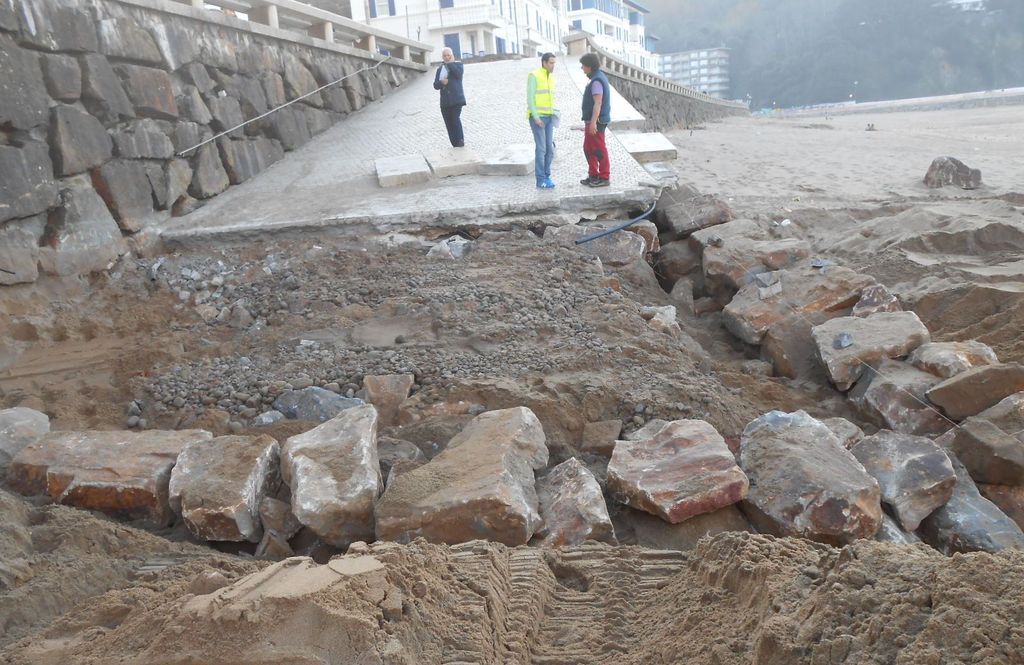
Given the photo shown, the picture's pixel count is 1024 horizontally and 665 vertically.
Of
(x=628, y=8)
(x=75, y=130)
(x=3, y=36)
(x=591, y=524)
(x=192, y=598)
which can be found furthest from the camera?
(x=628, y=8)

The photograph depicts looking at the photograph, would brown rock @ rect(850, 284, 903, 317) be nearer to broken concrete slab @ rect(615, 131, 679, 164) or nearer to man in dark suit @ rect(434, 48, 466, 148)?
broken concrete slab @ rect(615, 131, 679, 164)

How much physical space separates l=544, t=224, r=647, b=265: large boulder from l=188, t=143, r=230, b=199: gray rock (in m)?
3.57

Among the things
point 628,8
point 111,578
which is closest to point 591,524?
point 111,578

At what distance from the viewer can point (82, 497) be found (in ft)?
11.0

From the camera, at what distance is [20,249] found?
535 cm

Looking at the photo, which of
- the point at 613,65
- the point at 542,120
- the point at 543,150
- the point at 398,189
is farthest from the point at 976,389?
the point at 613,65

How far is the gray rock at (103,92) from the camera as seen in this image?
6.00 metres

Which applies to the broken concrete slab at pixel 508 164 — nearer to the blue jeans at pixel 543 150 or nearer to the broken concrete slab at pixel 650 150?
the blue jeans at pixel 543 150

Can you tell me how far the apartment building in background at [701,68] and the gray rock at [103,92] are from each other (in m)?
64.0

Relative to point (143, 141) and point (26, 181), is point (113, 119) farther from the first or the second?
point (26, 181)

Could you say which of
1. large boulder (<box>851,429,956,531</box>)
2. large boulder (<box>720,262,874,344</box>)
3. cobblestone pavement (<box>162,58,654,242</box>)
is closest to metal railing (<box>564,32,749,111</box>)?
cobblestone pavement (<box>162,58,654,242</box>)

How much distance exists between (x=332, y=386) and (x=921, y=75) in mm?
69947

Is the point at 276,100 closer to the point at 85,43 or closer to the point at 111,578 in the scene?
the point at 85,43

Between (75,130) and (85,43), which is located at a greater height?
(85,43)
